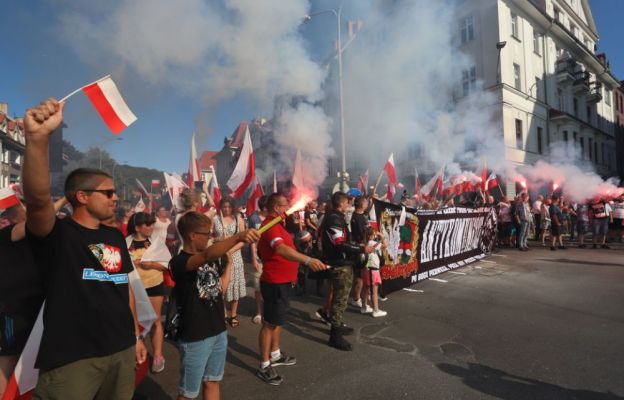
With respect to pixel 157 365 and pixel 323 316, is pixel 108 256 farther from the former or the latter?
pixel 323 316

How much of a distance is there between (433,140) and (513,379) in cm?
1507

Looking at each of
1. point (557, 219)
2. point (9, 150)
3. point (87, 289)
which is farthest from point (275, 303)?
point (9, 150)

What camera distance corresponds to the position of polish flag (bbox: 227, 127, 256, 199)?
6348mm

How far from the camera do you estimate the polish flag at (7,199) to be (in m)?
3.07

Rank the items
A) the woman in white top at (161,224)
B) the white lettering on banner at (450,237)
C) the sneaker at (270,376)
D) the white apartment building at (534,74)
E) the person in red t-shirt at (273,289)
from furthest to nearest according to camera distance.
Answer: the white apartment building at (534,74), the white lettering on banner at (450,237), the woman in white top at (161,224), the person in red t-shirt at (273,289), the sneaker at (270,376)

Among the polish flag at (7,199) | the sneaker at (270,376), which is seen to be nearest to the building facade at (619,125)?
the sneaker at (270,376)

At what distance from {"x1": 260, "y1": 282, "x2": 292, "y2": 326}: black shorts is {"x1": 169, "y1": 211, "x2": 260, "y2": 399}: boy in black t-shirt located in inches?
38.2

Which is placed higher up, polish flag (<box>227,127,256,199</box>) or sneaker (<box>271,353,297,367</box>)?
polish flag (<box>227,127,256,199</box>)

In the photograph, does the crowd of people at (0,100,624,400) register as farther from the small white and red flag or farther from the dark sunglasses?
the small white and red flag

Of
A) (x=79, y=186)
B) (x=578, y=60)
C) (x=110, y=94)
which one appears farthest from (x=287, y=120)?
(x=578, y=60)

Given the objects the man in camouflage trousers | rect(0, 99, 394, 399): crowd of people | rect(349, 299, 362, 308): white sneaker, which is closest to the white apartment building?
rect(349, 299, 362, 308): white sneaker

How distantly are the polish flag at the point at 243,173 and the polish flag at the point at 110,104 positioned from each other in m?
2.54

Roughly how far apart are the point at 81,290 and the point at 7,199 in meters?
2.19

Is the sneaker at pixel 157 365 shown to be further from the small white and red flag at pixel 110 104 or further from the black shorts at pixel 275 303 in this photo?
the small white and red flag at pixel 110 104
